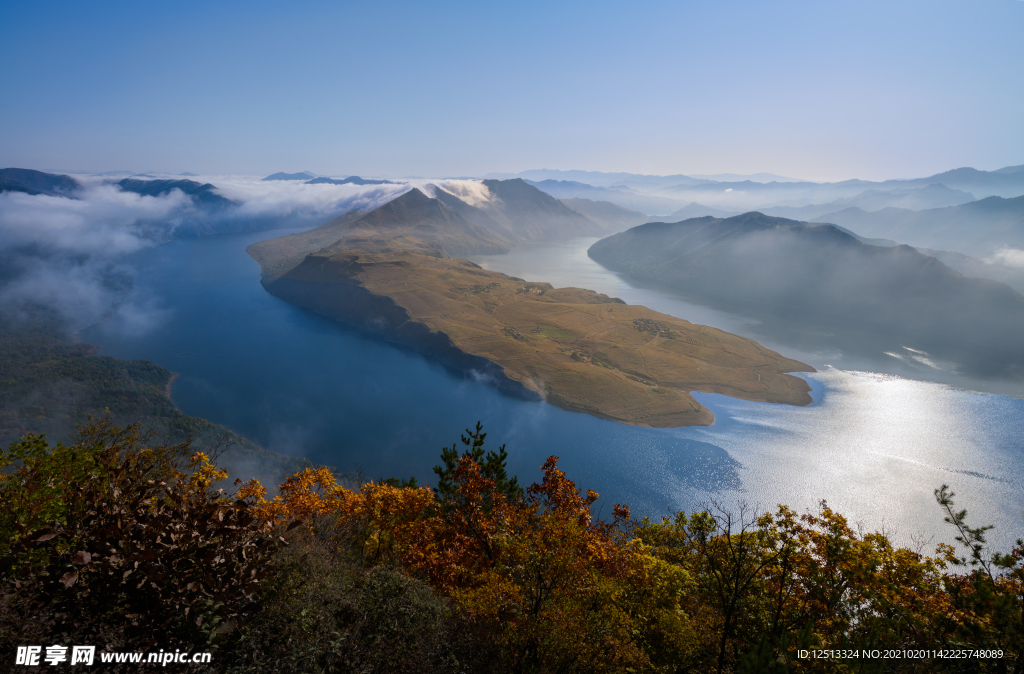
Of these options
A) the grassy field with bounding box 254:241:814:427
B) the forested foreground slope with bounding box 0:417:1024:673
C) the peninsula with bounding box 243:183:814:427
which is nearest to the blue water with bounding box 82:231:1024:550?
the peninsula with bounding box 243:183:814:427

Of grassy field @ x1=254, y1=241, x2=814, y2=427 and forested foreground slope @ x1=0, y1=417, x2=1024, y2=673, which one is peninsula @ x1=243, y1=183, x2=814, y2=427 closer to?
grassy field @ x1=254, y1=241, x2=814, y2=427

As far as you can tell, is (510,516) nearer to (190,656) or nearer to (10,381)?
(190,656)

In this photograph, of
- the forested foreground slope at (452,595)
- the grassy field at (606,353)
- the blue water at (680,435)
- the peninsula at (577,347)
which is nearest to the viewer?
the forested foreground slope at (452,595)

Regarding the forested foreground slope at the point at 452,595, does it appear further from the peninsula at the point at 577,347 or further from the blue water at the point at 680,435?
the peninsula at the point at 577,347

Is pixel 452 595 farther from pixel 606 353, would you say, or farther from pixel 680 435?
pixel 606 353

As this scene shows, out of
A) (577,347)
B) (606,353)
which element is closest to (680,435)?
(606,353)

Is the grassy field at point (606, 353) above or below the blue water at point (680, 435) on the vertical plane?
A: above

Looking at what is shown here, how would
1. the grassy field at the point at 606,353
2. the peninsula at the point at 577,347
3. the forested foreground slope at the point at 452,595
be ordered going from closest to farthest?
the forested foreground slope at the point at 452,595 < the grassy field at the point at 606,353 < the peninsula at the point at 577,347

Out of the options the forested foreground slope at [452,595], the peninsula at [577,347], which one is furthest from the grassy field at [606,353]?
the forested foreground slope at [452,595]
